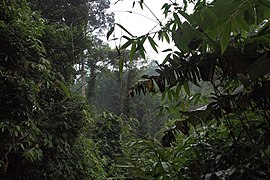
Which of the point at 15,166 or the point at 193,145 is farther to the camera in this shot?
the point at 15,166

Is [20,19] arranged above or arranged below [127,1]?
above

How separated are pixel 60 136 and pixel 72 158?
303 millimetres

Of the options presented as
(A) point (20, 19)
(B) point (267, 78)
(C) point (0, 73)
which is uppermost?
(A) point (20, 19)

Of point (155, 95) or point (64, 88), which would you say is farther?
point (155, 95)

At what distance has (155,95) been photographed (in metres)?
1.40

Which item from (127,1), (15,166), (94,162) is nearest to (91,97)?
(94,162)

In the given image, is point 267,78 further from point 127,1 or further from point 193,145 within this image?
point 127,1

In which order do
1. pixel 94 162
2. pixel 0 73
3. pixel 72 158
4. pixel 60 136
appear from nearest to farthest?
pixel 0 73
pixel 60 136
pixel 72 158
pixel 94 162

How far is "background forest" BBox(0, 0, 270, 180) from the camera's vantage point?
2.21ft

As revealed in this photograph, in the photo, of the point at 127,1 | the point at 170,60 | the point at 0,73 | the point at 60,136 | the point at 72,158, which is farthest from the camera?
the point at 72,158

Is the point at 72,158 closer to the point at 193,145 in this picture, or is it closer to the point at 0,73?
the point at 0,73

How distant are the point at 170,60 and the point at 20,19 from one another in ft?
5.81

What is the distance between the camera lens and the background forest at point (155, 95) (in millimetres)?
673

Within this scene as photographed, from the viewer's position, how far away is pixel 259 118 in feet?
2.91
